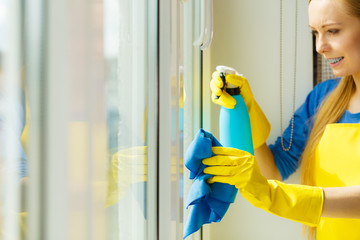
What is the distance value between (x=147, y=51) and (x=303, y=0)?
961 mm

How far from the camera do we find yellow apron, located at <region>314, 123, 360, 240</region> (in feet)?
3.63

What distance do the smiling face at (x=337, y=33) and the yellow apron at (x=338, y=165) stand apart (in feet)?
0.62

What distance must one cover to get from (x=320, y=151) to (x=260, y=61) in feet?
1.43

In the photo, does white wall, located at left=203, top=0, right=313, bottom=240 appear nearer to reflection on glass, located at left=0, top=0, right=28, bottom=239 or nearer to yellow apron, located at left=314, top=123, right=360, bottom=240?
yellow apron, located at left=314, top=123, right=360, bottom=240

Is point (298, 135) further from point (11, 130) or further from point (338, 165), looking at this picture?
point (11, 130)

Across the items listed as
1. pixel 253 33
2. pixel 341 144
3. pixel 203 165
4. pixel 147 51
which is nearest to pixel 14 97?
pixel 147 51

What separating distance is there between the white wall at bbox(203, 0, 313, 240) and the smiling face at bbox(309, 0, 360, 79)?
277mm

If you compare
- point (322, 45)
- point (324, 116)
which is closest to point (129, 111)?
point (322, 45)

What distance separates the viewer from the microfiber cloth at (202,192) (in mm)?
775

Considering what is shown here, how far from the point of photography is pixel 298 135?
4.49ft

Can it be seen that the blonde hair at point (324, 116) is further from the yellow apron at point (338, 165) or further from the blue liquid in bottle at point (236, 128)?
the blue liquid in bottle at point (236, 128)

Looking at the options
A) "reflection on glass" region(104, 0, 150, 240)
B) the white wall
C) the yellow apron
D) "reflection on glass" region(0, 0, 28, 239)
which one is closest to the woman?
the yellow apron

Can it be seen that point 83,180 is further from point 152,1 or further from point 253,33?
point 253,33

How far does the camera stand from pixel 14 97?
1.16 feet
